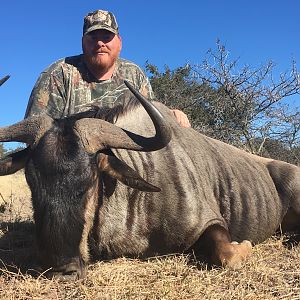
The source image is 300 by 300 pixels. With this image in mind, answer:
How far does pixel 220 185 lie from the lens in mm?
4703

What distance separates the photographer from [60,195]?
315cm

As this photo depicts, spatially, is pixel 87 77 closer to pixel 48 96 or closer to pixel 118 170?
pixel 48 96

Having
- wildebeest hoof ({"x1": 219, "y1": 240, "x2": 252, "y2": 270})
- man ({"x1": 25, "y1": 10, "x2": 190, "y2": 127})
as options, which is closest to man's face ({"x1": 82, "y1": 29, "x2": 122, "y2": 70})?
man ({"x1": 25, "y1": 10, "x2": 190, "y2": 127})

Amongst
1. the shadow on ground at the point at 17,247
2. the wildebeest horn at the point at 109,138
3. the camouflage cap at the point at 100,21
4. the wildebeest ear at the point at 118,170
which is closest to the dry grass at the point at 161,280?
the shadow on ground at the point at 17,247

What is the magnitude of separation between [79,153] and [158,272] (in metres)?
1.05

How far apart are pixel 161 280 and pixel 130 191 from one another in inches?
34.1

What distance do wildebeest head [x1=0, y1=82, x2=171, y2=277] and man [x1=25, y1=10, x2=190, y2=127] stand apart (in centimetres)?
177

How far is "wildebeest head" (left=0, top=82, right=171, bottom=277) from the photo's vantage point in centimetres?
315

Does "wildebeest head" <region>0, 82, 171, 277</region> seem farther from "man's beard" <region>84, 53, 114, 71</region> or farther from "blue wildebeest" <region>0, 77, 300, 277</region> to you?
"man's beard" <region>84, 53, 114, 71</region>

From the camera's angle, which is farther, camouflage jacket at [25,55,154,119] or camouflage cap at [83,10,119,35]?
camouflage cap at [83,10,119,35]

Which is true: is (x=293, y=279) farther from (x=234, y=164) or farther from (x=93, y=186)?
(x=234, y=164)

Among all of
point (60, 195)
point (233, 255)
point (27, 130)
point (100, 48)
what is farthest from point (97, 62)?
point (233, 255)

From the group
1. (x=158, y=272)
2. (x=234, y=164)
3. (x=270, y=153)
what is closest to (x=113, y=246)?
(x=158, y=272)

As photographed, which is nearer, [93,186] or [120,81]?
[93,186]
